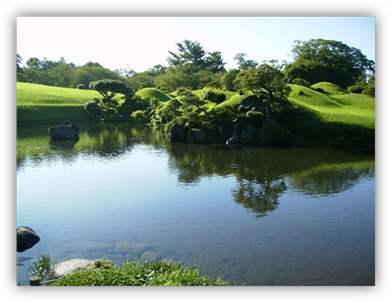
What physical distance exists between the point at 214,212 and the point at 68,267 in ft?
24.8

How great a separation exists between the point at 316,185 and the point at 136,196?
421 inches

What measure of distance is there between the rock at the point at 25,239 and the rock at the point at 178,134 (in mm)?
25583

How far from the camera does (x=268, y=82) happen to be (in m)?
38.7

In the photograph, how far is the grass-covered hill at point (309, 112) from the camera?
3597cm

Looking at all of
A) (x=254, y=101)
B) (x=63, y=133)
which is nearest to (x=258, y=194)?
(x=254, y=101)

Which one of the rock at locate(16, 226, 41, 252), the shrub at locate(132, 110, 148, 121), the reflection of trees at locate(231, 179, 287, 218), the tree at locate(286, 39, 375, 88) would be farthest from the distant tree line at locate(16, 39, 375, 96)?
the rock at locate(16, 226, 41, 252)

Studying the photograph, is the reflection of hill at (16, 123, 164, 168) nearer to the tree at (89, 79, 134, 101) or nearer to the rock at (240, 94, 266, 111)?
the rock at (240, 94, 266, 111)

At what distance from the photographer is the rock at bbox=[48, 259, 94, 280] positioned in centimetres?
991

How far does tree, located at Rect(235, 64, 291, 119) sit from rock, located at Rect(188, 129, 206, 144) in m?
7.51

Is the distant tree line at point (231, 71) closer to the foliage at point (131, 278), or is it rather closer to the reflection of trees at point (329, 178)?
the reflection of trees at point (329, 178)

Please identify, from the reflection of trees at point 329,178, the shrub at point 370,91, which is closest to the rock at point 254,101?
the reflection of trees at point 329,178

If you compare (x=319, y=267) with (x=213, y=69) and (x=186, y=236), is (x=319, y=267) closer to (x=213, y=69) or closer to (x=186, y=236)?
(x=186, y=236)
